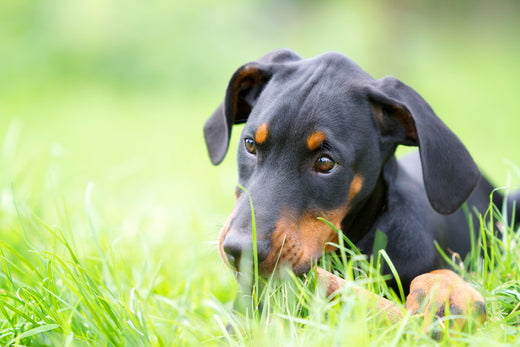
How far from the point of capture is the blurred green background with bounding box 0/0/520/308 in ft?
24.9

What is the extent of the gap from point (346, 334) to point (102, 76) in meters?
12.7

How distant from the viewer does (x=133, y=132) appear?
429 inches

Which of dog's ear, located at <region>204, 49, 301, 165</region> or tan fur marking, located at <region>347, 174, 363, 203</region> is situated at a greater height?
dog's ear, located at <region>204, 49, 301, 165</region>

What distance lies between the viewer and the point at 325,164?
9.78 feet

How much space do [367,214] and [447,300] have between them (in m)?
0.77

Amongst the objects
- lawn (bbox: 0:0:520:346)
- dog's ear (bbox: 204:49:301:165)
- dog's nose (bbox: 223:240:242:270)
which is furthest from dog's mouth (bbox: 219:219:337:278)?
dog's ear (bbox: 204:49:301:165)

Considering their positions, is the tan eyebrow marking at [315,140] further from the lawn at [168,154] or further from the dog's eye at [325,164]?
the lawn at [168,154]

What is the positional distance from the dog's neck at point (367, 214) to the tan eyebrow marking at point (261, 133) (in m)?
0.68

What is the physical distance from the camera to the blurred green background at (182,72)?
758cm

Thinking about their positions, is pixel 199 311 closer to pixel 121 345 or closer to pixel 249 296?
pixel 249 296

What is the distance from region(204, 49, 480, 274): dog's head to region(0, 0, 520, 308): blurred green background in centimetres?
212

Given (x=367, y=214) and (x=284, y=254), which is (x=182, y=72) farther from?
(x=284, y=254)

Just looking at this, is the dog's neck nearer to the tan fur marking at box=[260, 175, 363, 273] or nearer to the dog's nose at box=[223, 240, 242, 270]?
the tan fur marking at box=[260, 175, 363, 273]

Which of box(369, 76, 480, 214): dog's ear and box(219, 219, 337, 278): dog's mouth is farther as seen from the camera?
box(369, 76, 480, 214): dog's ear
